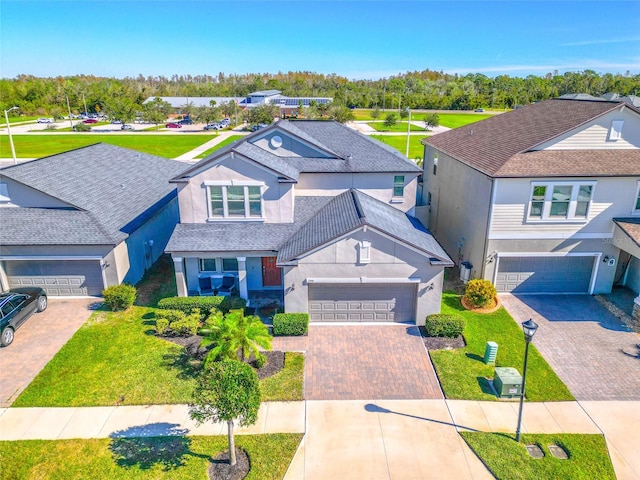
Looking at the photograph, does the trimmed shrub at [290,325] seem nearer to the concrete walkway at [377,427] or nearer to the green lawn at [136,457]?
the concrete walkway at [377,427]

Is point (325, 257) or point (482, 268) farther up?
point (325, 257)

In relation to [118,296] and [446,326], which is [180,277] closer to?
[118,296]

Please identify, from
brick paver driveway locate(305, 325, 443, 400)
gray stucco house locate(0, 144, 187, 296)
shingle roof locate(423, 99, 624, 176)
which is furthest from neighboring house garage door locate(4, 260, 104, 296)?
shingle roof locate(423, 99, 624, 176)

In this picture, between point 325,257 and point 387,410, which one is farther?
point 325,257

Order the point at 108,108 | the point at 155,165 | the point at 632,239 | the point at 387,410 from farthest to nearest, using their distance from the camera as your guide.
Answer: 1. the point at 108,108
2. the point at 155,165
3. the point at 632,239
4. the point at 387,410

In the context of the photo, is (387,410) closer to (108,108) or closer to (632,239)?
(632,239)

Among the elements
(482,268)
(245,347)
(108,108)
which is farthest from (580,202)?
(108,108)

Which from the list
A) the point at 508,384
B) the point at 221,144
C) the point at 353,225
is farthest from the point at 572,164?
the point at 221,144
